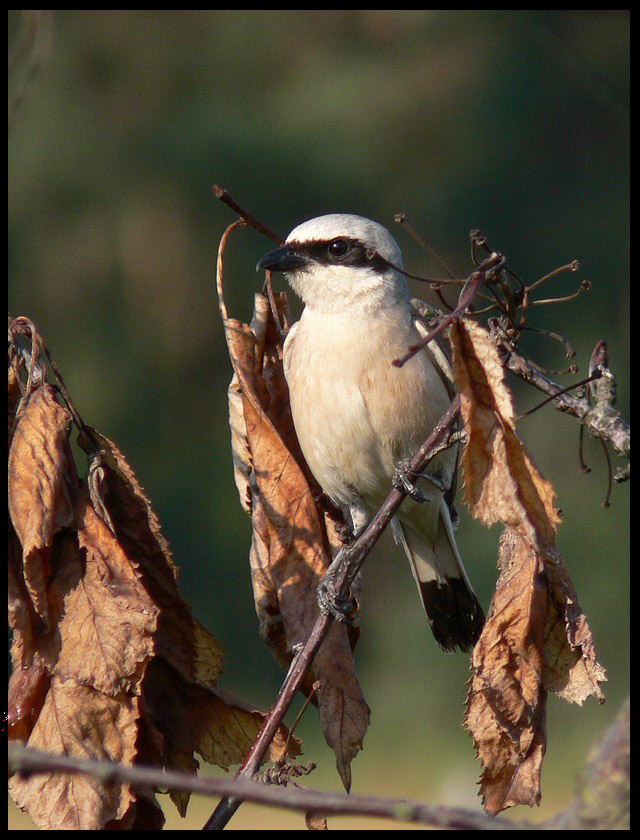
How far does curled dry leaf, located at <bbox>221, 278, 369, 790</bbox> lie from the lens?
1934 millimetres

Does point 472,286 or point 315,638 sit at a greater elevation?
point 472,286

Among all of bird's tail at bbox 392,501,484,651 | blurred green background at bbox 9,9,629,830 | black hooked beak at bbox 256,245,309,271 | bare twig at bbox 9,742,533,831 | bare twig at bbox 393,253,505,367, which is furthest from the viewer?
blurred green background at bbox 9,9,629,830

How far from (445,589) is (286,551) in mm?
1139

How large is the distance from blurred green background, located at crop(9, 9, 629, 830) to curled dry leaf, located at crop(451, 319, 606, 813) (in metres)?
5.98

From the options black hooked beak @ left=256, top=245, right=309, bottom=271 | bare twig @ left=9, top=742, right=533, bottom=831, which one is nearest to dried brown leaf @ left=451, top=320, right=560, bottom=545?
bare twig @ left=9, top=742, right=533, bottom=831

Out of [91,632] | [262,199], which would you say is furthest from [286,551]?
[262,199]

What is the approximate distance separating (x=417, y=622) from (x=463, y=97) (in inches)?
189

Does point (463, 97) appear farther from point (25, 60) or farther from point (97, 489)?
point (97, 489)

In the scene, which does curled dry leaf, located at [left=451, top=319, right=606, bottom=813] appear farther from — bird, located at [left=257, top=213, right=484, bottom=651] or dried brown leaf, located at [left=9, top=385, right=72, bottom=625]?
bird, located at [left=257, top=213, right=484, bottom=651]

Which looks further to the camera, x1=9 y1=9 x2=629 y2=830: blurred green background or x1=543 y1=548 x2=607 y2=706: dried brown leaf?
x1=9 y1=9 x2=629 y2=830: blurred green background

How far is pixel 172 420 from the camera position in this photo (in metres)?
8.72

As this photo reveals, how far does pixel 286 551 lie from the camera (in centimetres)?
199

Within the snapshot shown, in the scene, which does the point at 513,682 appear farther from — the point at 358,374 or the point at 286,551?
the point at 358,374

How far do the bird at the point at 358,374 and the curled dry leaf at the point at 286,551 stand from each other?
533mm
